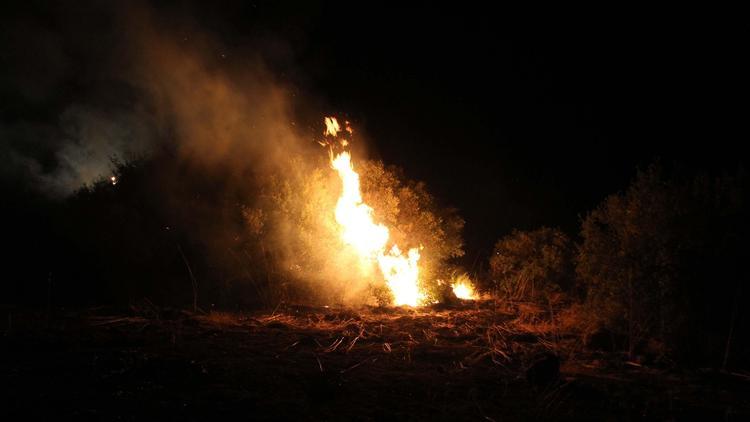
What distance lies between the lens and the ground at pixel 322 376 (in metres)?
4.68

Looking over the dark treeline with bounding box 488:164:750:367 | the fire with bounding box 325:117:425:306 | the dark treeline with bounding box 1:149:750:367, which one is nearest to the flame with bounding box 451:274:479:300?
the dark treeline with bounding box 1:149:750:367

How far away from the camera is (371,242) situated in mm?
13773

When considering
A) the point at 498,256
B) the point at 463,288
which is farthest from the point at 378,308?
the point at 498,256

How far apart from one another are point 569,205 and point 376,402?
29.7 meters

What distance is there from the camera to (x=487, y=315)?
1123 centimetres

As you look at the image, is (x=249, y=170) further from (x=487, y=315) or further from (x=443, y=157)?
(x=443, y=157)

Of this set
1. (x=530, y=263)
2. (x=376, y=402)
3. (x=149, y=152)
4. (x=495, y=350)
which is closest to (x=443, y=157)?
(x=530, y=263)

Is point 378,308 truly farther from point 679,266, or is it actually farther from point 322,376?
point 679,266

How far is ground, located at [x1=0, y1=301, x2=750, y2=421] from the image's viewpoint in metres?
4.68

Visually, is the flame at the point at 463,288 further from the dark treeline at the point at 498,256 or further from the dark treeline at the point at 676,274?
the dark treeline at the point at 676,274

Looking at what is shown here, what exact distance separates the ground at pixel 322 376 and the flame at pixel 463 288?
5.45 metres

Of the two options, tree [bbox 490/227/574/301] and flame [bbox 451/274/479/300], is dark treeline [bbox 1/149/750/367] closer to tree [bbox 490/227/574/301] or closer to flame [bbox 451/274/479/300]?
tree [bbox 490/227/574/301]

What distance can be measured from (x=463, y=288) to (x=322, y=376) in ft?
32.1

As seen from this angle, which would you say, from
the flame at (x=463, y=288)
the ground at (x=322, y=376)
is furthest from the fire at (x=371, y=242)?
the ground at (x=322, y=376)
